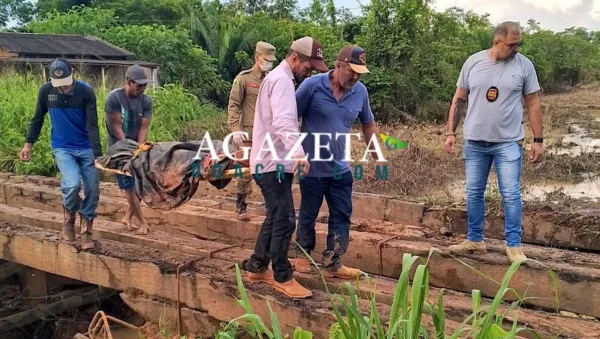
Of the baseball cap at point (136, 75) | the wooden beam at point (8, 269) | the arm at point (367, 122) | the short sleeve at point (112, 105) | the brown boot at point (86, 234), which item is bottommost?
the wooden beam at point (8, 269)

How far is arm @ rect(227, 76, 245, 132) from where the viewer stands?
5.53 metres

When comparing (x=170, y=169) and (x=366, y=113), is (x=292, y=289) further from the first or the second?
(x=170, y=169)

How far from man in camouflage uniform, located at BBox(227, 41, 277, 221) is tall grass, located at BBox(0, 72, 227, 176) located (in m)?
4.55

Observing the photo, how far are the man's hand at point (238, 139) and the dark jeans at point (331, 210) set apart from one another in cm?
106

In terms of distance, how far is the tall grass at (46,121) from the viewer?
30.6ft

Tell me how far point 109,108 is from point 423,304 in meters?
3.72

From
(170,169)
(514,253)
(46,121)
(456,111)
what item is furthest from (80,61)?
(514,253)

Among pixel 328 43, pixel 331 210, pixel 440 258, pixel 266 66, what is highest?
pixel 328 43

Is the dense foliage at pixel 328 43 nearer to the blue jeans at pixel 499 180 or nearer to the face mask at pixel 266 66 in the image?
the face mask at pixel 266 66

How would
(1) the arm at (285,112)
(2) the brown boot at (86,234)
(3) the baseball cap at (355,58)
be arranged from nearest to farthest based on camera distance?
(1) the arm at (285,112), (3) the baseball cap at (355,58), (2) the brown boot at (86,234)

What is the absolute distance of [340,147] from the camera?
13.3 ft

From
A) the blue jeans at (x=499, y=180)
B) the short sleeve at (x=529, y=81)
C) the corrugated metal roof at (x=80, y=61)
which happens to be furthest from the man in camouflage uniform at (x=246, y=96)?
the corrugated metal roof at (x=80, y=61)

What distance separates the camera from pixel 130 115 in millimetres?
5426

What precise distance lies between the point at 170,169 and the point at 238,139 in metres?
0.77
